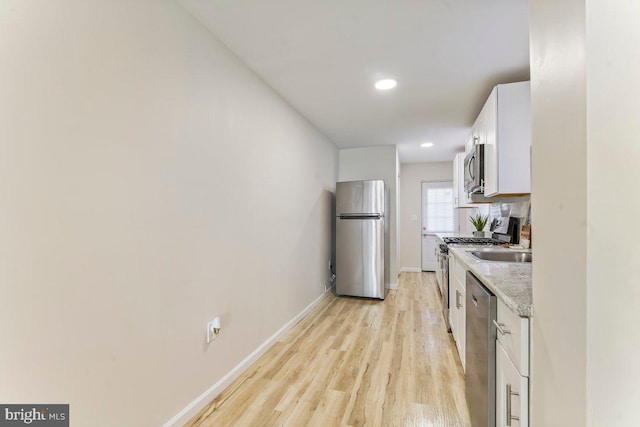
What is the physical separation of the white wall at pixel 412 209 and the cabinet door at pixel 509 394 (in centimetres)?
538

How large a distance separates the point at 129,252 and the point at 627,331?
5.65ft

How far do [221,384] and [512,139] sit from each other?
110 inches

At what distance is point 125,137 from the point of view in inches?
52.1

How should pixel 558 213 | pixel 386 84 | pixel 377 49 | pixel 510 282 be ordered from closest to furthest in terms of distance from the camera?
1. pixel 558 213
2. pixel 510 282
3. pixel 377 49
4. pixel 386 84

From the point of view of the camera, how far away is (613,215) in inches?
24.5

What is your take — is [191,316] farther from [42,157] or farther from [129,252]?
[42,157]

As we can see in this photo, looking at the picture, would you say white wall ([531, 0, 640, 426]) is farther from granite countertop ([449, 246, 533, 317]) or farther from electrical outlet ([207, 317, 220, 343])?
electrical outlet ([207, 317, 220, 343])

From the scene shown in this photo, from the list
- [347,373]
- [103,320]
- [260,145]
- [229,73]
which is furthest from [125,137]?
[347,373]

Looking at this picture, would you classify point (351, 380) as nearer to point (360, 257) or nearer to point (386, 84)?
point (360, 257)

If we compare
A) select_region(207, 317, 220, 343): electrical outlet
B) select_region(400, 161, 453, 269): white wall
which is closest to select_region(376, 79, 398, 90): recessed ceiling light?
select_region(207, 317, 220, 343): electrical outlet

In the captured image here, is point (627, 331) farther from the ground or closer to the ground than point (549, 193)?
closer to the ground

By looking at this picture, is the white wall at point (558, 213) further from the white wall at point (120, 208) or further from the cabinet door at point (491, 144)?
the white wall at point (120, 208)

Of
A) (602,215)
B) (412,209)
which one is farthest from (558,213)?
(412,209)

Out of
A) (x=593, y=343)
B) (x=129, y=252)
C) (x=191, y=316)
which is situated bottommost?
(x=191, y=316)
